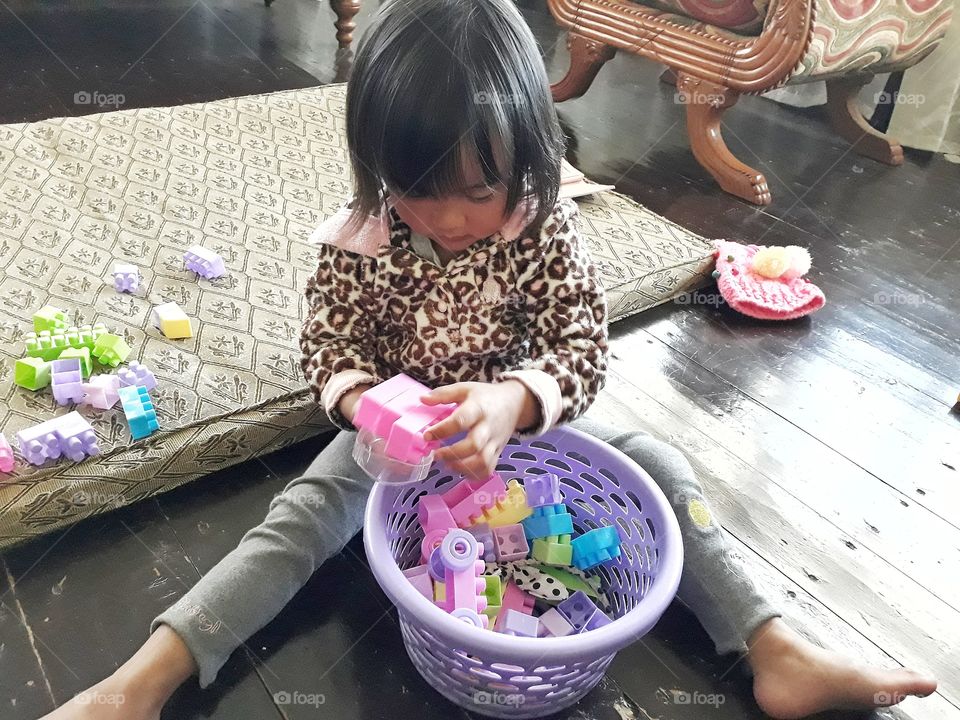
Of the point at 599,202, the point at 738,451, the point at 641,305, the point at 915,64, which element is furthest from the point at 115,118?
the point at 915,64

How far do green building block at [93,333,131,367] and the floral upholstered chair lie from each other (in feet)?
4.13

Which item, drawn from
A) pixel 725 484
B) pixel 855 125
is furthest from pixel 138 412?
pixel 855 125

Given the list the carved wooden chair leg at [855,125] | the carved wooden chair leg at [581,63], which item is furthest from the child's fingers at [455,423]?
the carved wooden chair leg at [855,125]

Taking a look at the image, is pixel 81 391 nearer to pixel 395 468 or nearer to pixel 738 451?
pixel 395 468

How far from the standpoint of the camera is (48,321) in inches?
36.0

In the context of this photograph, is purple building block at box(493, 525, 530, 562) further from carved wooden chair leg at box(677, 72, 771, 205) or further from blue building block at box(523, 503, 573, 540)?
carved wooden chair leg at box(677, 72, 771, 205)

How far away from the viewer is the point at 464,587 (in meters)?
0.65

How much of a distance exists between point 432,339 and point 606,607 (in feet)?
1.03

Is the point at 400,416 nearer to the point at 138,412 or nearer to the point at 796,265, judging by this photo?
the point at 138,412

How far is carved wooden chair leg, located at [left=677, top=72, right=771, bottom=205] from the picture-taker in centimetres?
162

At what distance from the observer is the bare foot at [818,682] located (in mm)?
674

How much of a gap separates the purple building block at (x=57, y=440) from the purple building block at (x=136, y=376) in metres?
0.08

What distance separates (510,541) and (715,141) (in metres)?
1.22

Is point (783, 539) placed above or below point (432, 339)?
below
